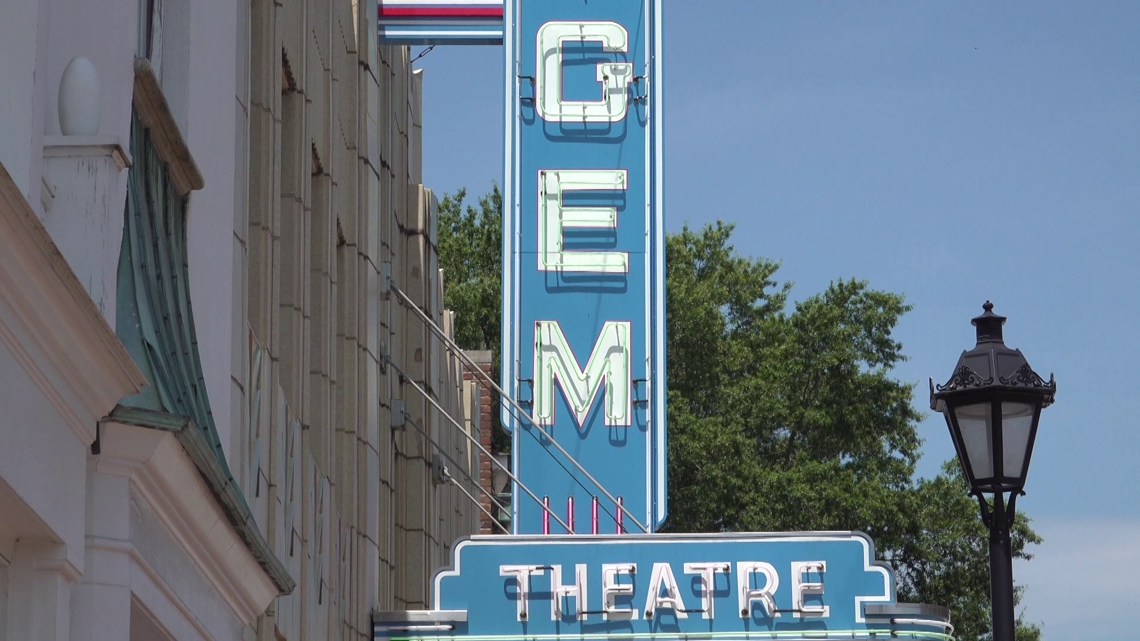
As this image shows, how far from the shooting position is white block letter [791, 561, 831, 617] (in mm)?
14805

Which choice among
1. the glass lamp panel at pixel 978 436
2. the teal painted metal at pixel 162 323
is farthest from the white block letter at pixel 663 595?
the teal painted metal at pixel 162 323

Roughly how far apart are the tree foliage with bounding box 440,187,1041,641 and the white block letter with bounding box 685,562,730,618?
2355 centimetres

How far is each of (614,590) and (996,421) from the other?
6.66 m

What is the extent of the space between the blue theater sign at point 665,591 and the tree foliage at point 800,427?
2348cm

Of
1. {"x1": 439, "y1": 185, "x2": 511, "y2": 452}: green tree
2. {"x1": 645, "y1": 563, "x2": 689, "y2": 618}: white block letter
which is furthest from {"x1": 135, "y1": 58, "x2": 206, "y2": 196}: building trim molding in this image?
{"x1": 439, "y1": 185, "x2": 511, "y2": 452}: green tree

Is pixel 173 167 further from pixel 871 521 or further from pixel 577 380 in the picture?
pixel 871 521

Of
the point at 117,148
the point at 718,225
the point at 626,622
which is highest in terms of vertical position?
the point at 718,225

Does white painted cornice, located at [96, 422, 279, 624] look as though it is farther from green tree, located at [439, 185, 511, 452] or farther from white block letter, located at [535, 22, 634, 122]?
green tree, located at [439, 185, 511, 452]

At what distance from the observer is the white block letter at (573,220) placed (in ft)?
61.8

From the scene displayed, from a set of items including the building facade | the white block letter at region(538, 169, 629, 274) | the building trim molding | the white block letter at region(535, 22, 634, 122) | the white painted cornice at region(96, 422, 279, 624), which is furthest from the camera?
the white block letter at region(535, 22, 634, 122)

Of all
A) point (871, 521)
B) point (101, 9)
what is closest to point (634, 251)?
point (101, 9)

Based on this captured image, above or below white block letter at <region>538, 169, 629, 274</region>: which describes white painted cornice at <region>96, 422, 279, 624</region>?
below

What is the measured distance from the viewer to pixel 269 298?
11.2 metres

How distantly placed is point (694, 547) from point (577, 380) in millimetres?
3796
